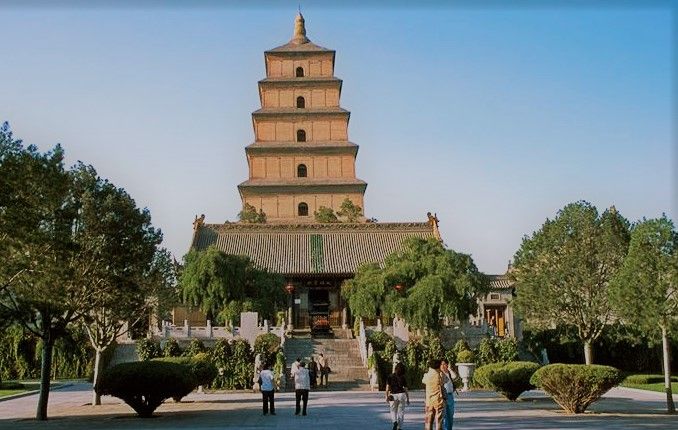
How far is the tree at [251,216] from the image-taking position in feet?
155

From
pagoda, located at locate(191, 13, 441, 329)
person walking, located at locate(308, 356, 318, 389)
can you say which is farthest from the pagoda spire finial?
person walking, located at locate(308, 356, 318, 389)

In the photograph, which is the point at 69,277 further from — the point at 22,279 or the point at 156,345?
the point at 156,345

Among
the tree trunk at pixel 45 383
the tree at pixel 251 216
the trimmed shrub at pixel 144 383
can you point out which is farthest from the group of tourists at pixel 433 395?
the tree at pixel 251 216

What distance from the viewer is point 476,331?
31.3 m

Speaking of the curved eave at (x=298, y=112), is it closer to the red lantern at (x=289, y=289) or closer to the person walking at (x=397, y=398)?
the red lantern at (x=289, y=289)

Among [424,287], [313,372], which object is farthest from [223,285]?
[313,372]

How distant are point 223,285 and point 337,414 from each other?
1847 centimetres

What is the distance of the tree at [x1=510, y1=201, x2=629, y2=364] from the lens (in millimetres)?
27750

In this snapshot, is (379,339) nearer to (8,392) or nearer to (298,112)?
(8,392)

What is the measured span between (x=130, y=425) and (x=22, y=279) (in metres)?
3.25

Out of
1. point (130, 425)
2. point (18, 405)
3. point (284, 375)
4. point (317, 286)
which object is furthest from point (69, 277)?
point (317, 286)

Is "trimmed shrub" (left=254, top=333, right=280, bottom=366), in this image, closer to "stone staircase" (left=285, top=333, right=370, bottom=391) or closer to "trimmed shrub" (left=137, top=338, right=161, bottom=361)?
"stone staircase" (left=285, top=333, right=370, bottom=391)

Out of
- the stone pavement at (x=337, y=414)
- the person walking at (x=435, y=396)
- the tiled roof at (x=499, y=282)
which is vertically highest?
the tiled roof at (x=499, y=282)

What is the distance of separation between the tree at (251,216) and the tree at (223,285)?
11419 millimetres
